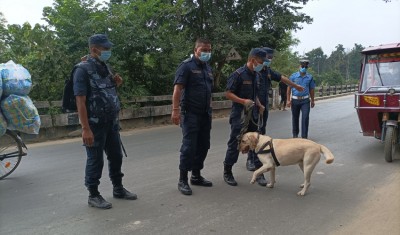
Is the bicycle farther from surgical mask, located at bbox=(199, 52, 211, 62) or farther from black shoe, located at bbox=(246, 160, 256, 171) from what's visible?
black shoe, located at bbox=(246, 160, 256, 171)

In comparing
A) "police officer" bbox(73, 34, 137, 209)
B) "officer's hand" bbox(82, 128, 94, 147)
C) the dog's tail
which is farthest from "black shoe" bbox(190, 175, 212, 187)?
"officer's hand" bbox(82, 128, 94, 147)

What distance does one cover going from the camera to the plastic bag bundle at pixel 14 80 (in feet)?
17.4

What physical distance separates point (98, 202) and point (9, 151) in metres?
2.38

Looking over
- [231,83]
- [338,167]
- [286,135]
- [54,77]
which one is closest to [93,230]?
[231,83]

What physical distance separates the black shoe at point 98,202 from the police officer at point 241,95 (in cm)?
177

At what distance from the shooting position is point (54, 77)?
34.2ft

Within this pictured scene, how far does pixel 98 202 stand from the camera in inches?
169

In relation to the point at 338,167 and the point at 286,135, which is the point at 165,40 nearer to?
the point at 286,135

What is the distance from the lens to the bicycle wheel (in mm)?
5742

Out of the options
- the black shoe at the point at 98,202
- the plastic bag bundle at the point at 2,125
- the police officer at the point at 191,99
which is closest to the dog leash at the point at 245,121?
the police officer at the point at 191,99

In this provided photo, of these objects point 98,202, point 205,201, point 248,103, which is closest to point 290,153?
point 248,103

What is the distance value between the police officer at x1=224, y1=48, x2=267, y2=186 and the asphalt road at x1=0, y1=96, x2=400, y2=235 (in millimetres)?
320

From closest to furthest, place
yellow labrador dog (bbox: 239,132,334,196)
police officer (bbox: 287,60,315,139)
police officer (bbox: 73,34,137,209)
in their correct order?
1. police officer (bbox: 73,34,137,209)
2. yellow labrador dog (bbox: 239,132,334,196)
3. police officer (bbox: 287,60,315,139)

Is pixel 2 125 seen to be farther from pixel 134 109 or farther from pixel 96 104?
pixel 134 109
